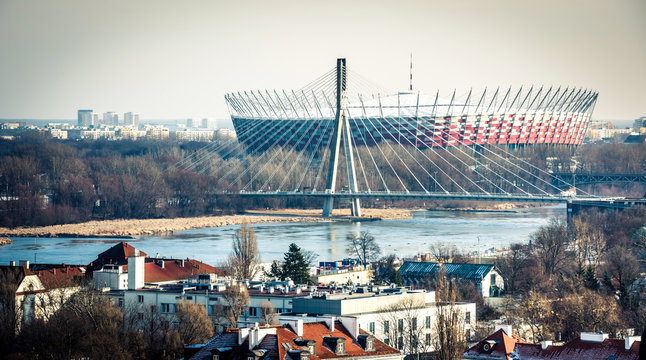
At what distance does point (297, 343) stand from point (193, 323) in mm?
3655

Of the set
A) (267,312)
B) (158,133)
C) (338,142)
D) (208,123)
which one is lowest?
(267,312)

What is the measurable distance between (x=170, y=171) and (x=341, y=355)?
4024cm

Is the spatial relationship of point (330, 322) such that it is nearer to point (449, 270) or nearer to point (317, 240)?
point (449, 270)

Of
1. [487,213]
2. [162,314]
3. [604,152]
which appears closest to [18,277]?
[162,314]

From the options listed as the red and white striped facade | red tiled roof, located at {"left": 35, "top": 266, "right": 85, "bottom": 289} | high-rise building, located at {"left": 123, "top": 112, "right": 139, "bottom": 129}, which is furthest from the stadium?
high-rise building, located at {"left": 123, "top": 112, "right": 139, "bottom": 129}

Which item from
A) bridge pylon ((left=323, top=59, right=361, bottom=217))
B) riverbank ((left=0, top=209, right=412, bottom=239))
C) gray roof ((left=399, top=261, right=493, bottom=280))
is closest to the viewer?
gray roof ((left=399, top=261, right=493, bottom=280))

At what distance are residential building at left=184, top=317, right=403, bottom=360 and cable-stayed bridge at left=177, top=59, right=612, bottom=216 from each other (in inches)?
1208

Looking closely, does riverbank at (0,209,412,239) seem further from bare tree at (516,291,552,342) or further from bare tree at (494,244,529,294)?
bare tree at (516,291,552,342)

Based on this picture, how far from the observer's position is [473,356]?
12547mm

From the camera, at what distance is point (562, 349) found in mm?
12234

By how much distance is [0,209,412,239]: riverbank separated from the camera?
37844mm

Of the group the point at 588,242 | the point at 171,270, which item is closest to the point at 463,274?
the point at 171,270

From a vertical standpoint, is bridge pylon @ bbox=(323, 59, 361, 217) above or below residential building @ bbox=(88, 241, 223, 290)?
above

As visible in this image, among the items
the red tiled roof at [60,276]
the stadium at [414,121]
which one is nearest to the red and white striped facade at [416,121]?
the stadium at [414,121]
